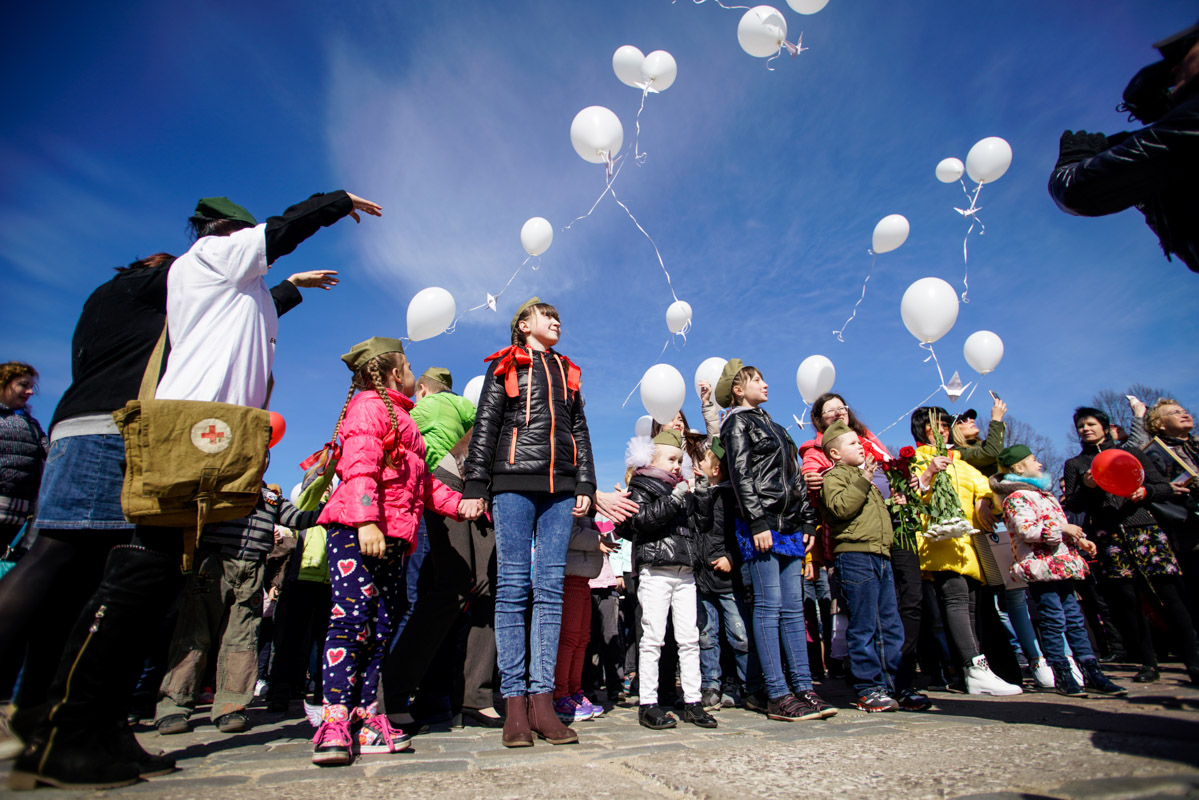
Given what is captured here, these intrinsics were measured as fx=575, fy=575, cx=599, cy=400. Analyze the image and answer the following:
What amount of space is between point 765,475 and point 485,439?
5.84 ft

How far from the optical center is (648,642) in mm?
3445

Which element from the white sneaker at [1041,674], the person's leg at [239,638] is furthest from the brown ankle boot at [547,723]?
the white sneaker at [1041,674]

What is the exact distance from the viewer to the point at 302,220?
94.8 inches

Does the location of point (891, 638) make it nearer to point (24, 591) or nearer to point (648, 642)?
point (648, 642)

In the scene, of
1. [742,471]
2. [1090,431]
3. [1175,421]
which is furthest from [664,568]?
[1175,421]

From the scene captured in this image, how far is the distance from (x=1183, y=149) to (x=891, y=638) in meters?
3.03

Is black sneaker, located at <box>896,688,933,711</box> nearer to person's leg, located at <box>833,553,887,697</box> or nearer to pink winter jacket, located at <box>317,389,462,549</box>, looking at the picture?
person's leg, located at <box>833,553,887,697</box>

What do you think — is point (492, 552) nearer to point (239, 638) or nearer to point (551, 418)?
point (551, 418)

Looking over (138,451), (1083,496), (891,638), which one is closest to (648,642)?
(891,638)

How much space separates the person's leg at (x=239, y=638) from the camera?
3438 millimetres

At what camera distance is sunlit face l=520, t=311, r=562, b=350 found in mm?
3238

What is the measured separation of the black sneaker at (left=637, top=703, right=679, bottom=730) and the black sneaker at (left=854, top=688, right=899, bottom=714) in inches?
45.5

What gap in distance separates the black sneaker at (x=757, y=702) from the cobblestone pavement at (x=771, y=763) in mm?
853

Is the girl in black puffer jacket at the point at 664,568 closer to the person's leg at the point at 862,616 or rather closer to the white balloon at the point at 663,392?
the person's leg at the point at 862,616
